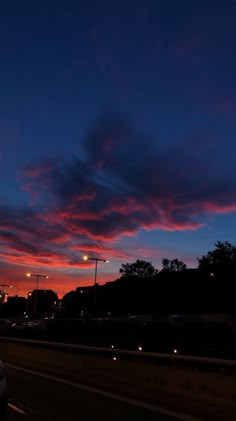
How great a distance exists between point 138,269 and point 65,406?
508 ft

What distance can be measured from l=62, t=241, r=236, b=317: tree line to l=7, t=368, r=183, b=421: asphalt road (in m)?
70.7

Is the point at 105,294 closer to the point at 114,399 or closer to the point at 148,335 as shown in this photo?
the point at 148,335

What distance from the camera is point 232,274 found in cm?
9200

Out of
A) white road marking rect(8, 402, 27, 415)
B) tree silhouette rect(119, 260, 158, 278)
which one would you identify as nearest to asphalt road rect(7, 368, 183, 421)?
white road marking rect(8, 402, 27, 415)

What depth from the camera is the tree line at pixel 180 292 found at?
91.8 m

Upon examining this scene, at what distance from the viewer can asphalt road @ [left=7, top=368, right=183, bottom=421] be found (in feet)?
32.6

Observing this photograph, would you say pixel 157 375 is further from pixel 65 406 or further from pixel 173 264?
pixel 173 264

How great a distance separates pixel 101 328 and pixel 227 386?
3053 cm

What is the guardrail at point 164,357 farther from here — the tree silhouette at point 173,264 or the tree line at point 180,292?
the tree silhouette at point 173,264

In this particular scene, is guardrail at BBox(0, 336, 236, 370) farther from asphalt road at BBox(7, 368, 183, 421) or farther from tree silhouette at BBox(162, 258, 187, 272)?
tree silhouette at BBox(162, 258, 187, 272)

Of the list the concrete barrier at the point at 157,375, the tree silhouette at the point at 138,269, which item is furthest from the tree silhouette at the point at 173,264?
the concrete barrier at the point at 157,375

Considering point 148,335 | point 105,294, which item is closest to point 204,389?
point 148,335

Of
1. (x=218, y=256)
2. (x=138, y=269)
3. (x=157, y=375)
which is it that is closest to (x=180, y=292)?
(x=218, y=256)

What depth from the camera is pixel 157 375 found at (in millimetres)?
12648
